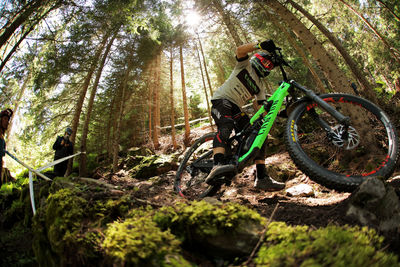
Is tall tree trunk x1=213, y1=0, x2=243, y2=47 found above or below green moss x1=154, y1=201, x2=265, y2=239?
above

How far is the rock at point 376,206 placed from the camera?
1.41 metres

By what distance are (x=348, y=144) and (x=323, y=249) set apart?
66.4 inches

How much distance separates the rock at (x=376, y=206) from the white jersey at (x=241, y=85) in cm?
202

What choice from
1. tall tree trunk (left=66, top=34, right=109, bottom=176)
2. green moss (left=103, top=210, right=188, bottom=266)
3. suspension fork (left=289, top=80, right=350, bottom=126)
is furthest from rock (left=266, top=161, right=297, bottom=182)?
tall tree trunk (left=66, top=34, right=109, bottom=176)

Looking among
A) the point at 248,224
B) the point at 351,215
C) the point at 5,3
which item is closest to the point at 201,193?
the point at 248,224

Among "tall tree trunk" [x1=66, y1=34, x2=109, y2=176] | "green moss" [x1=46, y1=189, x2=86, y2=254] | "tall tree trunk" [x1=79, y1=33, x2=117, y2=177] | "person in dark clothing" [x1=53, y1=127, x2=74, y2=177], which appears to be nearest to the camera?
"green moss" [x1=46, y1=189, x2=86, y2=254]

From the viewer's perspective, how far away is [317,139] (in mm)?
4289

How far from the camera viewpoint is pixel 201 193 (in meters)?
3.44

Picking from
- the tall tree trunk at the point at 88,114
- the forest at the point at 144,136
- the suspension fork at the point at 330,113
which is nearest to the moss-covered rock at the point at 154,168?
the forest at the point at 144,136

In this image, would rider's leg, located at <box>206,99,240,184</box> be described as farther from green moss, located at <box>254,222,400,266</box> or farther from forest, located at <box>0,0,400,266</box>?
green moss, located at <box>254,222,400,266</box>

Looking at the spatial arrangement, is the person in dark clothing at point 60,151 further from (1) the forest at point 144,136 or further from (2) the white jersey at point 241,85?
(2) the white jersey at point 241,85

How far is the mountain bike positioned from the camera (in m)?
2.08

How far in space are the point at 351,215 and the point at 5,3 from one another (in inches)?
360

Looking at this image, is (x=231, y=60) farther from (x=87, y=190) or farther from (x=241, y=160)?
(x=87, y=190)
